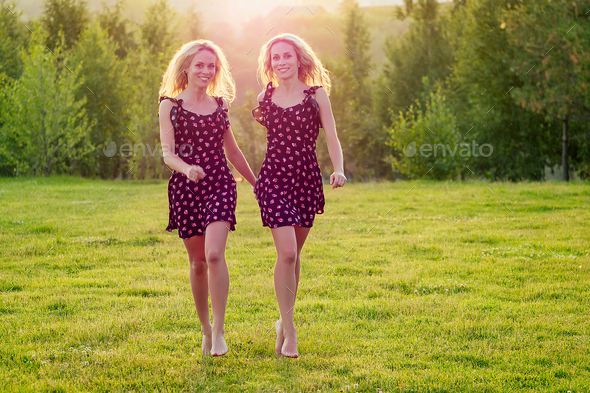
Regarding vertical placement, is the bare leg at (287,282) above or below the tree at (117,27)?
below

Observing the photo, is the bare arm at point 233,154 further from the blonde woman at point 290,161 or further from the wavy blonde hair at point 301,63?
the wavy blonde hair at point 301,63

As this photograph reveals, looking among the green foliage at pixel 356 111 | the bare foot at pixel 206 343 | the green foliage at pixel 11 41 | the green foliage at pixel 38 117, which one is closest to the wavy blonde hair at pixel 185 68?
the bare foot at pixel 206 343

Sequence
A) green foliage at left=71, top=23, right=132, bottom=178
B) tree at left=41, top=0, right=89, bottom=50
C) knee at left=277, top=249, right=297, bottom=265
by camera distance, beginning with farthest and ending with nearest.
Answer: tree at left=41, top=0, right=89, bottom=50 < green foliage at left=71, top=23, right=132, bottom=178 < knee at left=277, top=249, right=297, bottom=265

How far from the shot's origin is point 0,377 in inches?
155

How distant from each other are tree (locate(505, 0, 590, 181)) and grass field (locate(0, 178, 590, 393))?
37.9 feet

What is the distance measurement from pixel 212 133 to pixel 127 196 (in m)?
14.9

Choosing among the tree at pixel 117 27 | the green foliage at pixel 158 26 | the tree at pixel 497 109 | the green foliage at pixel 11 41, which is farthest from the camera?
the tree at pixel 117 27

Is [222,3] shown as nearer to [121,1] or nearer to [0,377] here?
[121,1]

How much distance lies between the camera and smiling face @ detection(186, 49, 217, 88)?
445cm

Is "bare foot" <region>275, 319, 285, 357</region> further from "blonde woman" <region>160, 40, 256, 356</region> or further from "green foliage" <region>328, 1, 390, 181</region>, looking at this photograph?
"green foliage" <region>328, 1, 390, 181</region>

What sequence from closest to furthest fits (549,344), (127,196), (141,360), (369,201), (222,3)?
(141,360)
(549,344)
(369,201)
(127,196)
(222,3)

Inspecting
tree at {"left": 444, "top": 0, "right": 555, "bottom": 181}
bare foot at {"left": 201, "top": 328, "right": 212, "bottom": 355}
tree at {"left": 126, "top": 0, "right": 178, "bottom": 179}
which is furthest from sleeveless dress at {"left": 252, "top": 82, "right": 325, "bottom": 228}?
tree at {"left": 126, "top": 0, "right": 178, "bottom": 179}

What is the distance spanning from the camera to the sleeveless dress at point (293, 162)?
4.34 meters

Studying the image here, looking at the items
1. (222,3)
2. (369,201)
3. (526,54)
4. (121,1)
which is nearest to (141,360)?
(369,201)
